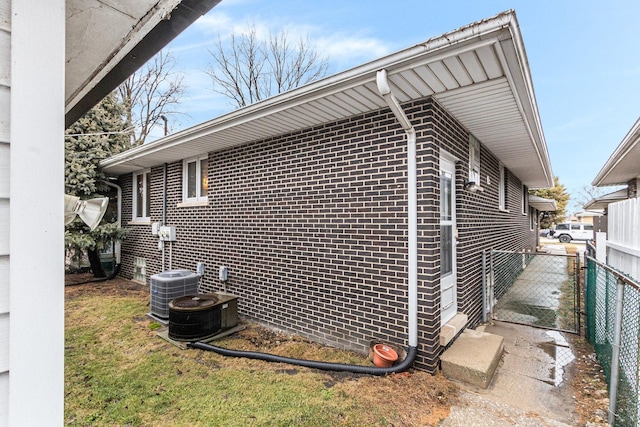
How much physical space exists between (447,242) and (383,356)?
5.89ft

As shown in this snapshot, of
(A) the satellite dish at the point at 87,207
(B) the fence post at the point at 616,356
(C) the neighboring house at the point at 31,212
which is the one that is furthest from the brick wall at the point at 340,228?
(C) the neighboring house at the point at 31,212

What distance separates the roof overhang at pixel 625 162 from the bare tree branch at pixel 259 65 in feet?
38.5

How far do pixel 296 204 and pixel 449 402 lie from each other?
3081mm

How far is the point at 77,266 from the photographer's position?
9.22 meters

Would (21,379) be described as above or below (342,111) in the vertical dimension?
below

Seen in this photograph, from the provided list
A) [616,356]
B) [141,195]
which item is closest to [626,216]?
[616,356]

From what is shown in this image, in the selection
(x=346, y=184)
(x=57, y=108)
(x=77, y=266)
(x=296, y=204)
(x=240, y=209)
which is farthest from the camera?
(x=77, y=266)

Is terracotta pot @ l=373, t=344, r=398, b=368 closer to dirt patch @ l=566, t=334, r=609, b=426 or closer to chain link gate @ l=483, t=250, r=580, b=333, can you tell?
dirt patch @ l=566, t=334, r=609, b=426

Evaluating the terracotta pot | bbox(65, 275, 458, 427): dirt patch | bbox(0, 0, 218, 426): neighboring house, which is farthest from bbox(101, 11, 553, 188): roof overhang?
bbox(65, 275, 458, 427): dirt patch

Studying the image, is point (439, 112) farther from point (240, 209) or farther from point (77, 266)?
point (77, 266)

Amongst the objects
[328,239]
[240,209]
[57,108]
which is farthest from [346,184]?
[57,108]

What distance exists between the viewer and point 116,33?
1689 mm

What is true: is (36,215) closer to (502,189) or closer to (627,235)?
(627,235)

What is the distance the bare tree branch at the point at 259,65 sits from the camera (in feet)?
48.9
